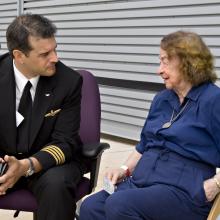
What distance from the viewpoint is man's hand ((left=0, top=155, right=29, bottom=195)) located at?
6.73ft

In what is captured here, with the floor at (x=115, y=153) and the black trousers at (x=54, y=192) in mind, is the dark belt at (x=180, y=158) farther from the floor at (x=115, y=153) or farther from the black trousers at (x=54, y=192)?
the floor at (x=115, y=153)

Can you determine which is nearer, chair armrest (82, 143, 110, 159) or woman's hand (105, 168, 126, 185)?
woman's hand (105, 168, 126, 185)

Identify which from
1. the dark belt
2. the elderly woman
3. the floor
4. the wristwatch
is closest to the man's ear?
the wristwatch

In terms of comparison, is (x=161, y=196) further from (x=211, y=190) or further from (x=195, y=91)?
(x=195, y=91)

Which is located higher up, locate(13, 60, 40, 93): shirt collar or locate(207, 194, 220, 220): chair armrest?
locate(13, 60, 40, 93): shirt collar

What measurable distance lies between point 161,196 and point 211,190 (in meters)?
0.22

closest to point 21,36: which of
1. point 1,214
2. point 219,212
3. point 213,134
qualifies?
point 213,134

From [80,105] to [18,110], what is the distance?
361 mm

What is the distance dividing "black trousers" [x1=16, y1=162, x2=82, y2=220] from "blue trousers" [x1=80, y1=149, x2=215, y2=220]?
0.28 feet

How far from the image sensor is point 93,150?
2324 mm

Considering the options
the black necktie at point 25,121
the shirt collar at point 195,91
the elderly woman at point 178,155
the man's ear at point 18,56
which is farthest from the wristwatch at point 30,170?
the shirt collar at point 195,91

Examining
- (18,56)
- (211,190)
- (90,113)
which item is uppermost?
(18,56)

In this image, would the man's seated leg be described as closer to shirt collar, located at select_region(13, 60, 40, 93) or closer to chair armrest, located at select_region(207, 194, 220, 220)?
shirt collar, located at select_region(13, 60, 40, 93)

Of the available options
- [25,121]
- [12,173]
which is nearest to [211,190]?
[12,173]
